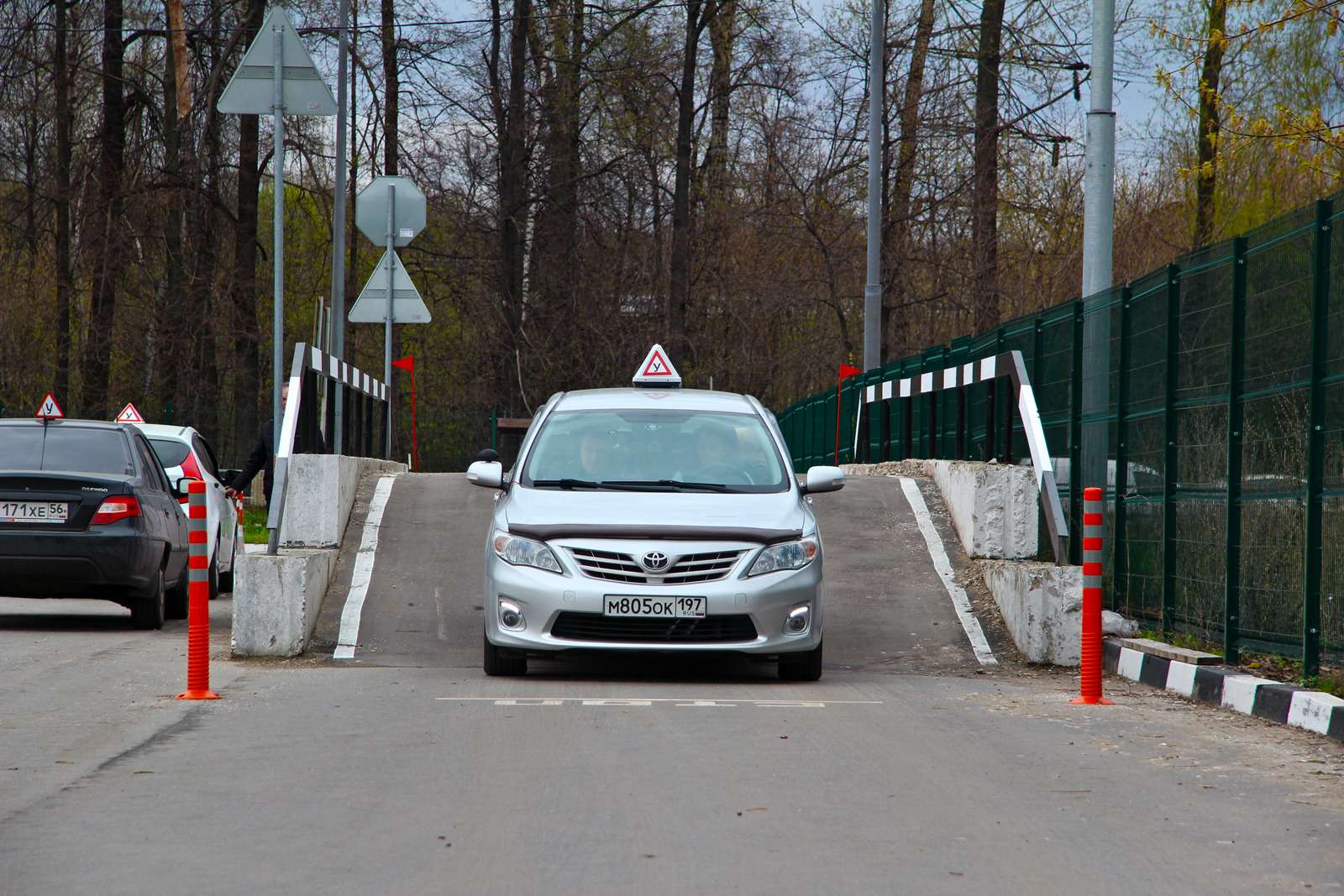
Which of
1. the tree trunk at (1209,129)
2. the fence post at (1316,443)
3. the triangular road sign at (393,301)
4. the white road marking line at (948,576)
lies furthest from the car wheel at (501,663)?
the tree trunk at (1209,129)

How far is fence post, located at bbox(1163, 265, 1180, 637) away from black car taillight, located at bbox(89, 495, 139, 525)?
7.28 meters

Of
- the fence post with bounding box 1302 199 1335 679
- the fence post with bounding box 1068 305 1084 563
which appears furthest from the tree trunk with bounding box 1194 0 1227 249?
the fence post with bounding box 1302 199 1335 679

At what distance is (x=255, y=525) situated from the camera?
31438mm

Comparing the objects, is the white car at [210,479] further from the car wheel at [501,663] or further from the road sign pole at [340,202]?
the road sign pole at [340,202]

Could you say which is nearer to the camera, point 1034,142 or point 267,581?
point 267,581

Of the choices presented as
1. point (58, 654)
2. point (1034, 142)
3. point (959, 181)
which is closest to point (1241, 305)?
point (58, 654)

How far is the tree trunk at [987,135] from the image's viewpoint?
33.1 m

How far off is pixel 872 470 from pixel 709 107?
22.4 meters

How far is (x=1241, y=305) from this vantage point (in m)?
10.2

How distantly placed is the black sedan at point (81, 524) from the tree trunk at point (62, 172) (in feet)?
67.8

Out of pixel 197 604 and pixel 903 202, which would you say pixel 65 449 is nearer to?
pixel 197 604

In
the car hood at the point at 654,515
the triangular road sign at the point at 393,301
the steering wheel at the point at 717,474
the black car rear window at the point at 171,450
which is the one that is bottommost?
the car hood at the point at 654,515

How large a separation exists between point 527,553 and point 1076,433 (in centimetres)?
488

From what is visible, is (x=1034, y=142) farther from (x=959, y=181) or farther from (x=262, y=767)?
(x=262, y=767)
